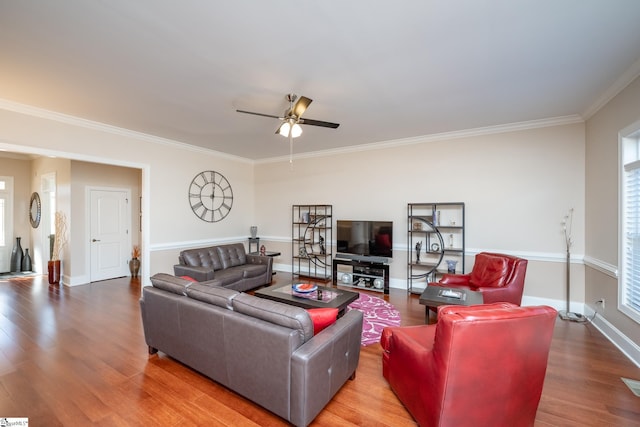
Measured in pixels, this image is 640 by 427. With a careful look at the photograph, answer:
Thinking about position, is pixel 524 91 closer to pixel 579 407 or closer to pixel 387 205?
pixel 387 205

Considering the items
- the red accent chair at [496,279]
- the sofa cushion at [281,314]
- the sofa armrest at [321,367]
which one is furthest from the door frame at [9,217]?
the red accent chair at [496,279]

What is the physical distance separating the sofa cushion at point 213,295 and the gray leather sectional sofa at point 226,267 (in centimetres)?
159

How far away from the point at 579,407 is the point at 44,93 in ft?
20.1

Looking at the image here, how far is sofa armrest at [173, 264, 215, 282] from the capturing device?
4273 mm

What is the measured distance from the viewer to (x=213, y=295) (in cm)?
231

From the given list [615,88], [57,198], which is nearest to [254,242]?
[57,198]

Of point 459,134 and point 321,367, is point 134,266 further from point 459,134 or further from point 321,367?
point 459,134

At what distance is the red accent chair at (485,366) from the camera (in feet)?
5.11

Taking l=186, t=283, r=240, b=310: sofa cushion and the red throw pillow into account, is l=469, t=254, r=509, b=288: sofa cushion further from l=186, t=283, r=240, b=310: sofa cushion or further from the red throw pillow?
l=186, t=283, r=240, b=310: sofa cushion

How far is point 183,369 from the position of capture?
2602mm

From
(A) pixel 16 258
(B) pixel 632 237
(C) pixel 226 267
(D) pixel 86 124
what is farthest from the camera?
(A) pixel 16 258

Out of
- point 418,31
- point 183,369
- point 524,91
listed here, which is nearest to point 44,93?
point 183,369

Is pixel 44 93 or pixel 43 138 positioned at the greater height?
pixel 44 93

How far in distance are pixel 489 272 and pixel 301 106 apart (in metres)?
3.34
